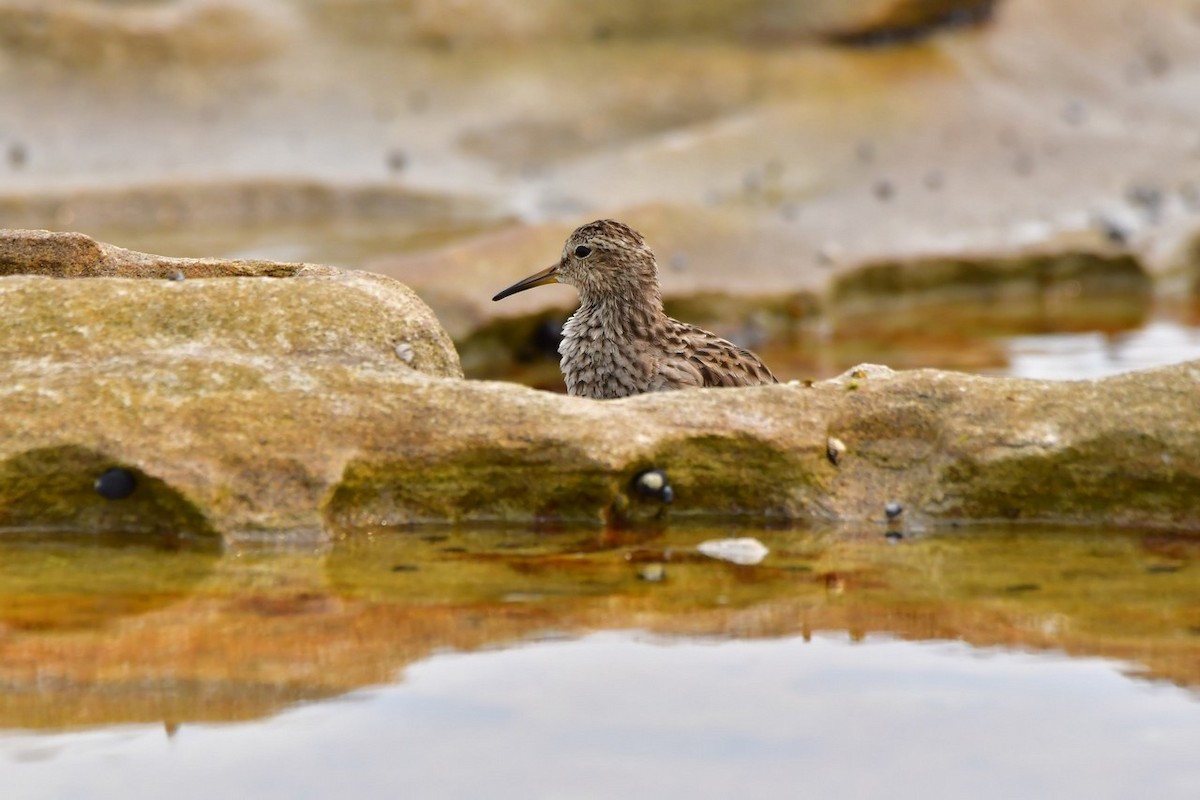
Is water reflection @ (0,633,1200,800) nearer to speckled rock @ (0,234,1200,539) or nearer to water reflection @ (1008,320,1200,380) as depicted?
speckled rock @ (0,234,1200,539)

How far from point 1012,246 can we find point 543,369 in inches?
185

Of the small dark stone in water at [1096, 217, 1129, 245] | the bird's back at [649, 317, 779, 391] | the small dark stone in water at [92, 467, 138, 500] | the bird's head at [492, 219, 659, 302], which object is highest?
the small dark stone in water at [1096, 217, 1129, 245]

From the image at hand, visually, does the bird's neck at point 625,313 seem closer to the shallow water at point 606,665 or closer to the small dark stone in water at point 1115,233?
the shallow water at point 606,665

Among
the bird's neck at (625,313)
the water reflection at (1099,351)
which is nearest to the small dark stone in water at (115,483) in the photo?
the bird's neck at (625,313)

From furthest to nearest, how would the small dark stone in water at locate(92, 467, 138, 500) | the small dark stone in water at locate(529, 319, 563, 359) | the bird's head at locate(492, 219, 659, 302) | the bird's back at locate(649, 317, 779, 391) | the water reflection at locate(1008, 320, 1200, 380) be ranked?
the small dark stone in water at locate(529, 319, 563, 359) → the water reflection at locate(1008, 320, 1200, 380) → the bird's head at locate(492, 219, 659, 302) → the bird's back at locate(649, 317, 779, 391) → the small dark stone in water at locate(92, 467, 138, 500)

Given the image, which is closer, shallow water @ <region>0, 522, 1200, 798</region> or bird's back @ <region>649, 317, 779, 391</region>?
shallow water @ <region>0, 522, 1200, 798</region>

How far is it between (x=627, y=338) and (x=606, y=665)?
3.61m

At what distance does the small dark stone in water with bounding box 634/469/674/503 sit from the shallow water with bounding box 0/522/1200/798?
16 centimetres

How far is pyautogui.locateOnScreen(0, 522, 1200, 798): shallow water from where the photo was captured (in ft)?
14.1

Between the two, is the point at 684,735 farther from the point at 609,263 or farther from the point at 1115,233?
the point at 1115,233

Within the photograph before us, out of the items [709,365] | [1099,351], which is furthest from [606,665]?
[1099,351]

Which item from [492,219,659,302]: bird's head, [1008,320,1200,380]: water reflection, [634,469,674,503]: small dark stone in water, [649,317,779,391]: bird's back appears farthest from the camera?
[1008,320,1200,380]: water reflection

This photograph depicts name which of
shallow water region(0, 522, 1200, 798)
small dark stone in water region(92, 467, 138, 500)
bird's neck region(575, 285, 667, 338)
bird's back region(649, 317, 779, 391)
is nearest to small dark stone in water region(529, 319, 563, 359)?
bird's neck region(575, 285, 667, 338)

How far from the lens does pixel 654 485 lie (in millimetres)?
6352
